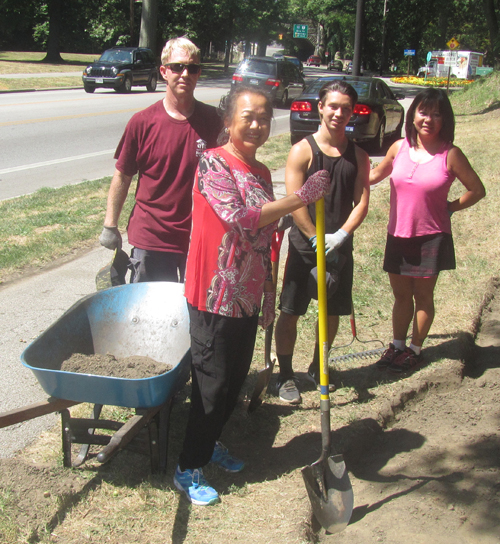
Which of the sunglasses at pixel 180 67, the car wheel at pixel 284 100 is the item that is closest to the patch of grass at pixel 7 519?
the sunglasses at pixel 180 67

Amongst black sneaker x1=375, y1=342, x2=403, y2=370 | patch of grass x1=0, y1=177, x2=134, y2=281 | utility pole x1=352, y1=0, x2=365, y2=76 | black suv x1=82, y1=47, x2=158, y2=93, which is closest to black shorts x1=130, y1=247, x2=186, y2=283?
black sneaker x1=375, y1=342, x2=403, y2=370

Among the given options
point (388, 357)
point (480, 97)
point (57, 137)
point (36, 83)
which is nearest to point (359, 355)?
point (388, 357)

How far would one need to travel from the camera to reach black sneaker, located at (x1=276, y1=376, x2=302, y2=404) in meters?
3.80

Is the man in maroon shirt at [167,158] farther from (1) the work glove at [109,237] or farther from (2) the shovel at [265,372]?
(2) the shovel at [265,372]

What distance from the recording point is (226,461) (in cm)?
313

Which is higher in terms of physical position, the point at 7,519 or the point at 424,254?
the point at 424,254

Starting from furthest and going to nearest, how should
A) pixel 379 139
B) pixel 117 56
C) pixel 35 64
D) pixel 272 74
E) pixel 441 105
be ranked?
1. pixel 35 64
2. pixel 117 56
3. pixel 272 74
4. pixel 379 139
5. pixel 441 105

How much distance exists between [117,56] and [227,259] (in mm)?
26188

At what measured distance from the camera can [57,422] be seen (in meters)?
3.46

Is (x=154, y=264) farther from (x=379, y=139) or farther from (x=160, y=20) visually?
(x=160, y=20)

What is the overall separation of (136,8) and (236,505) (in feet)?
156

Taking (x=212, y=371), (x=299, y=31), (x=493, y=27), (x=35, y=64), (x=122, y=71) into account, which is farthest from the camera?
(x=299, y=31)

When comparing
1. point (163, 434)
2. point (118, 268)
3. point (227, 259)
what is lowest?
point (163, 434)

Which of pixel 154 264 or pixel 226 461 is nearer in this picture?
pixel 226 461
